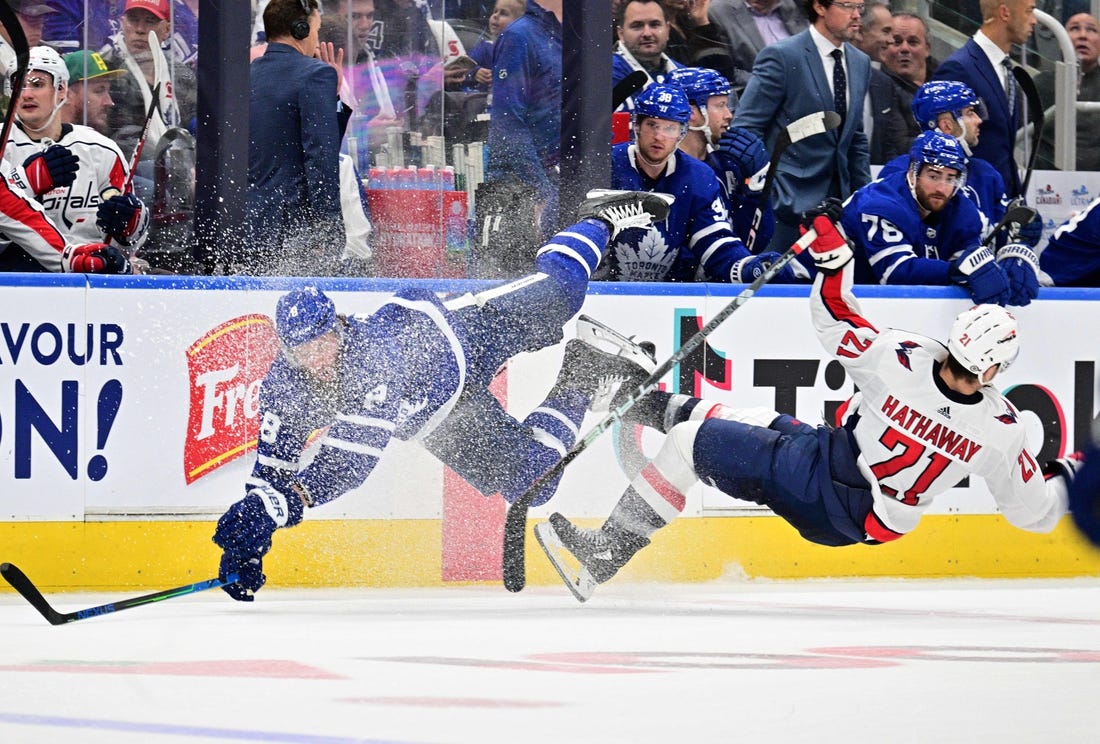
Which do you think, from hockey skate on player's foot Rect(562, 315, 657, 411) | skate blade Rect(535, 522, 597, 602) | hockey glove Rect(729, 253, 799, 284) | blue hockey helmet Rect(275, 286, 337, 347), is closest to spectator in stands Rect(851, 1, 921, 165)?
hockey glove Rect(729, 253, 799, 284)

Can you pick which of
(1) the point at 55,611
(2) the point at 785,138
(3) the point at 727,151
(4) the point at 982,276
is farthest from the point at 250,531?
(4) the point at 982,276

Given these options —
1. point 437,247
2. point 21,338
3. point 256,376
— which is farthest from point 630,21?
point 21,338

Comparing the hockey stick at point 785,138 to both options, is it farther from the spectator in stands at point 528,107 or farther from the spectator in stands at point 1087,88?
the spectator in stands at point 1087,88

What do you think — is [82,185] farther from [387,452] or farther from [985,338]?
[985,338]

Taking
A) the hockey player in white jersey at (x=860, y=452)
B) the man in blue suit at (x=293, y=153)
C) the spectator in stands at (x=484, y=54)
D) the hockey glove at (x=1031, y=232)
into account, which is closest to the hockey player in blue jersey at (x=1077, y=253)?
the hockey glove at (x=1031, y=232)

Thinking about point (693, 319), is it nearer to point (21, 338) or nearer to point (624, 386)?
point (624, 386)

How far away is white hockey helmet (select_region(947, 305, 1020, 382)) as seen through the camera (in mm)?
5438

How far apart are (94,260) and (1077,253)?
3773 millimetres

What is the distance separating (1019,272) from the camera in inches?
263

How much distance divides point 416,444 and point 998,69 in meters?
2.95

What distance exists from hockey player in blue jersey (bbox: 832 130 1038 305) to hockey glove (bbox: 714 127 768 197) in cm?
36

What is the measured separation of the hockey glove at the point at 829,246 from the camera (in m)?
5.91

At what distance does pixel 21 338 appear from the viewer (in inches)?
229

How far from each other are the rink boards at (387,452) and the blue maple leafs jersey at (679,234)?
0.19 meters
